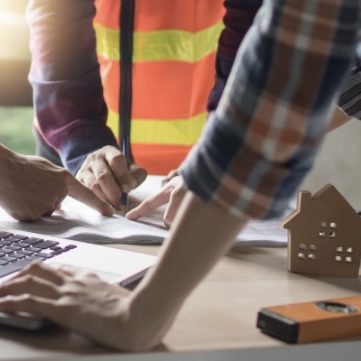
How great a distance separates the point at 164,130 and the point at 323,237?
77 cm

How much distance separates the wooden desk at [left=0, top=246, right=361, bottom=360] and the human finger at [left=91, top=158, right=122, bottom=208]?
234 millimetres

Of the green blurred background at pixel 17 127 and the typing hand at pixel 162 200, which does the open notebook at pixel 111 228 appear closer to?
the typing hand at pixel 162 200

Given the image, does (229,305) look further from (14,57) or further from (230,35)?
(14,57)

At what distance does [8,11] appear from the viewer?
74.9 inches

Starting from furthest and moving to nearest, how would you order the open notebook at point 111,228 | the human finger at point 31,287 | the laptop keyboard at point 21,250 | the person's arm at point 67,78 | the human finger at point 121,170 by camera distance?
the person's arm at point 67,78 → the human finger at point 121,170 → the open notebook at point 111,228 → the laptop keyboard at point 21,250 → the human finger at point 31,287

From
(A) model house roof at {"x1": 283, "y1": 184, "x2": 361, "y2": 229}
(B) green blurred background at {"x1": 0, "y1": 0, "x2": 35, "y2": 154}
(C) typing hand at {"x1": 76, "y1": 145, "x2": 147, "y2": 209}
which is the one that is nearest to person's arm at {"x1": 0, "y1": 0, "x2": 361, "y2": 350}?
(A) model house roof at {"x1": 283, "y1": 184, "x2": 361, "y2": 229}

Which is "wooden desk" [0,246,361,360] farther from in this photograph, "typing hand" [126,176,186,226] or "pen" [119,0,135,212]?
"pen" [119,0,135,212]

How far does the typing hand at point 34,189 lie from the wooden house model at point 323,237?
32 centimetres

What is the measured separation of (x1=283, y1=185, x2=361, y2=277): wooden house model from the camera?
0.91 m

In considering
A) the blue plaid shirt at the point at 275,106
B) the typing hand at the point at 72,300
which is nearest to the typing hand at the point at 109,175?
the typing hand at the point at 72,300

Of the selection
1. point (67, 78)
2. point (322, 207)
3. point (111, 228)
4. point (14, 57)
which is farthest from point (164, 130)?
point (322, 207)

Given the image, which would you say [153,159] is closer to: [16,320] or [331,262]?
[331,262]

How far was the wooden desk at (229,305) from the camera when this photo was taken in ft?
2.18

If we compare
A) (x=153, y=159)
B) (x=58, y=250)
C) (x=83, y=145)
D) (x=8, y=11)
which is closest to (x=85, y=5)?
(x=83, y=145)
